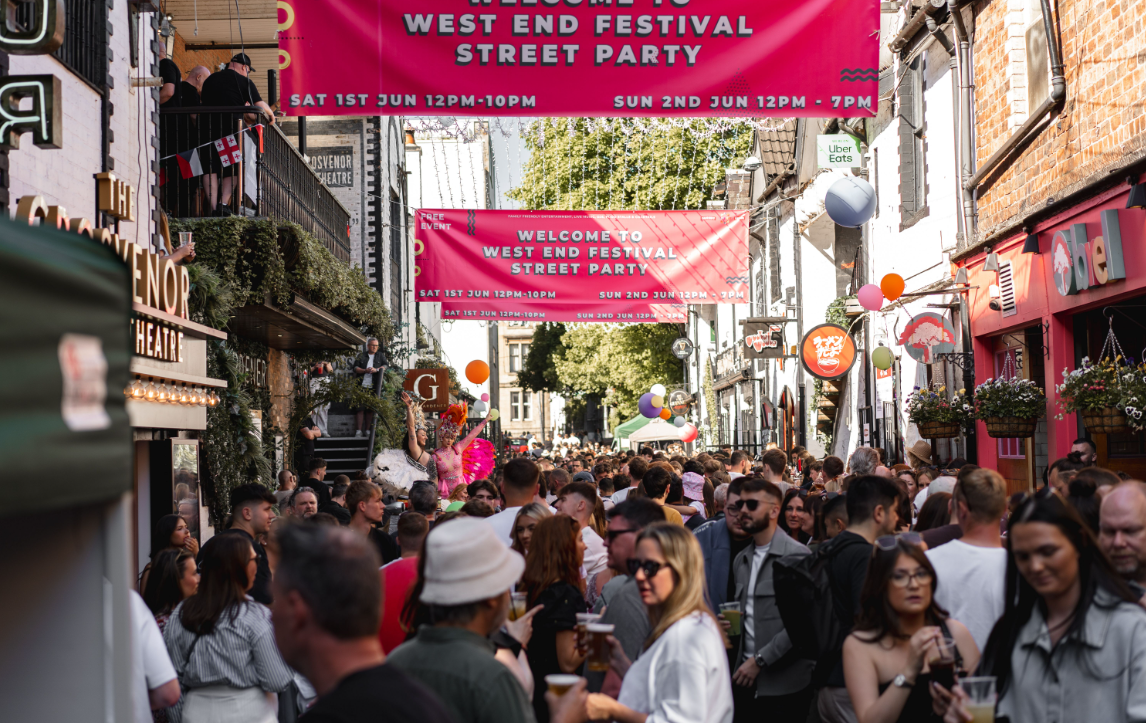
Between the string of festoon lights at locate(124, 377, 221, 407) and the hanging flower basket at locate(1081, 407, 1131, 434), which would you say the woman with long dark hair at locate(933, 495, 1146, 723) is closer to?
the hanging flower basket at locate(1081, 407, 1131, 434)

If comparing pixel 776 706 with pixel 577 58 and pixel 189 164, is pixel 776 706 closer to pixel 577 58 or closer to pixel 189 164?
pixel 577 58

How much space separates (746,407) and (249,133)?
2472 centimetres

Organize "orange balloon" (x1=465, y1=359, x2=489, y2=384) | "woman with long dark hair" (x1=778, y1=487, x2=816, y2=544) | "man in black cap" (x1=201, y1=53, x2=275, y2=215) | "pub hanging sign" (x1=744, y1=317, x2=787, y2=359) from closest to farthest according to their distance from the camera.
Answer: "woman with long dark hair" (x1=778, y1=487, x2=816, y2=544) → "man in black cap" (x1=201, y1=53, x2=275, y2=215) → "orange balloon" (x1=465, y1=359, x2=489, y2=384) → "pub hanging sign" (x1=744, y1=317, x2=787, y2=359)

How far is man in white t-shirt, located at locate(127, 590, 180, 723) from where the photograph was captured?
4.71m

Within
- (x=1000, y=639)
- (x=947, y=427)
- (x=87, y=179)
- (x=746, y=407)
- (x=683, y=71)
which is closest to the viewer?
(x=1000, y=639)

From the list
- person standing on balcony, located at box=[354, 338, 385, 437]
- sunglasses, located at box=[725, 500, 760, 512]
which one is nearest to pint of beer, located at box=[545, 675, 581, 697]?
sunglasses, located at box=[725, 500, 760, 512]

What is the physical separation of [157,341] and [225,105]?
4199 mm

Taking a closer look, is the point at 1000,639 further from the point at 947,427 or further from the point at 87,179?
the point at 947,427

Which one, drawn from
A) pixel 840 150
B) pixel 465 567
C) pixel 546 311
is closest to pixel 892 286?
pixel 546 311

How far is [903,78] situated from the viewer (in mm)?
19234

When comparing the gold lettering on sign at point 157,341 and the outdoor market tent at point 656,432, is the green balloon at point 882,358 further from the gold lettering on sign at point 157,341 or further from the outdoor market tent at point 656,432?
the outdoor market tent at point 656,432

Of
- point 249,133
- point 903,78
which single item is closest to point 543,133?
point 903,78

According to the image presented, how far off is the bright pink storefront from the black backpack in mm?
6501

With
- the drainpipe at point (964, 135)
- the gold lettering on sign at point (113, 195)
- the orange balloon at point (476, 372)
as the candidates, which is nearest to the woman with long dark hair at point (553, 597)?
the gold lettering on sign at point (113, 195)
